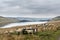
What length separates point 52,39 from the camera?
71.1 ft

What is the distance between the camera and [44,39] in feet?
69.2

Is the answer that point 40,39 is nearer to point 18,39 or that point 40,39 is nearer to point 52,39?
point 52,39

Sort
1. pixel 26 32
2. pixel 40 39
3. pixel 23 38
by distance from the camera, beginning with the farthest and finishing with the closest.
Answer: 1. pixel 26 32
2. pixel 40 39
3. pixel 23 38

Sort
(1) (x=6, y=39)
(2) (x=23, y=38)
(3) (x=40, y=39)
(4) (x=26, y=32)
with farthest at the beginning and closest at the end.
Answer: (4) (x=26, y=32), (3) (x=40, y=39), (2) (x=23, y=38), (1) (x=6, y=39)

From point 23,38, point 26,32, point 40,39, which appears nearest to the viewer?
point 23,38

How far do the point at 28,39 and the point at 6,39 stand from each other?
289cm

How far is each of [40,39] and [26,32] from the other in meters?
3.60

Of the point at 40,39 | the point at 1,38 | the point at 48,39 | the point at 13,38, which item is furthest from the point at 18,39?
the point at 48,39

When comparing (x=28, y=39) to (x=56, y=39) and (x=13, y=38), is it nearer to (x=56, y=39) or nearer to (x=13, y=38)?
(x=13, y=38)

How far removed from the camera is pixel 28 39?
19.3 meters

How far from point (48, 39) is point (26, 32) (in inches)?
140

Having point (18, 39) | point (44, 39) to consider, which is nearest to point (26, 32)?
point (44, 39)

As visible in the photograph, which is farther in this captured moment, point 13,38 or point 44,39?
point 44,39

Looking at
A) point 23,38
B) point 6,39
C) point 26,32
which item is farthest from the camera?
point 26,32
